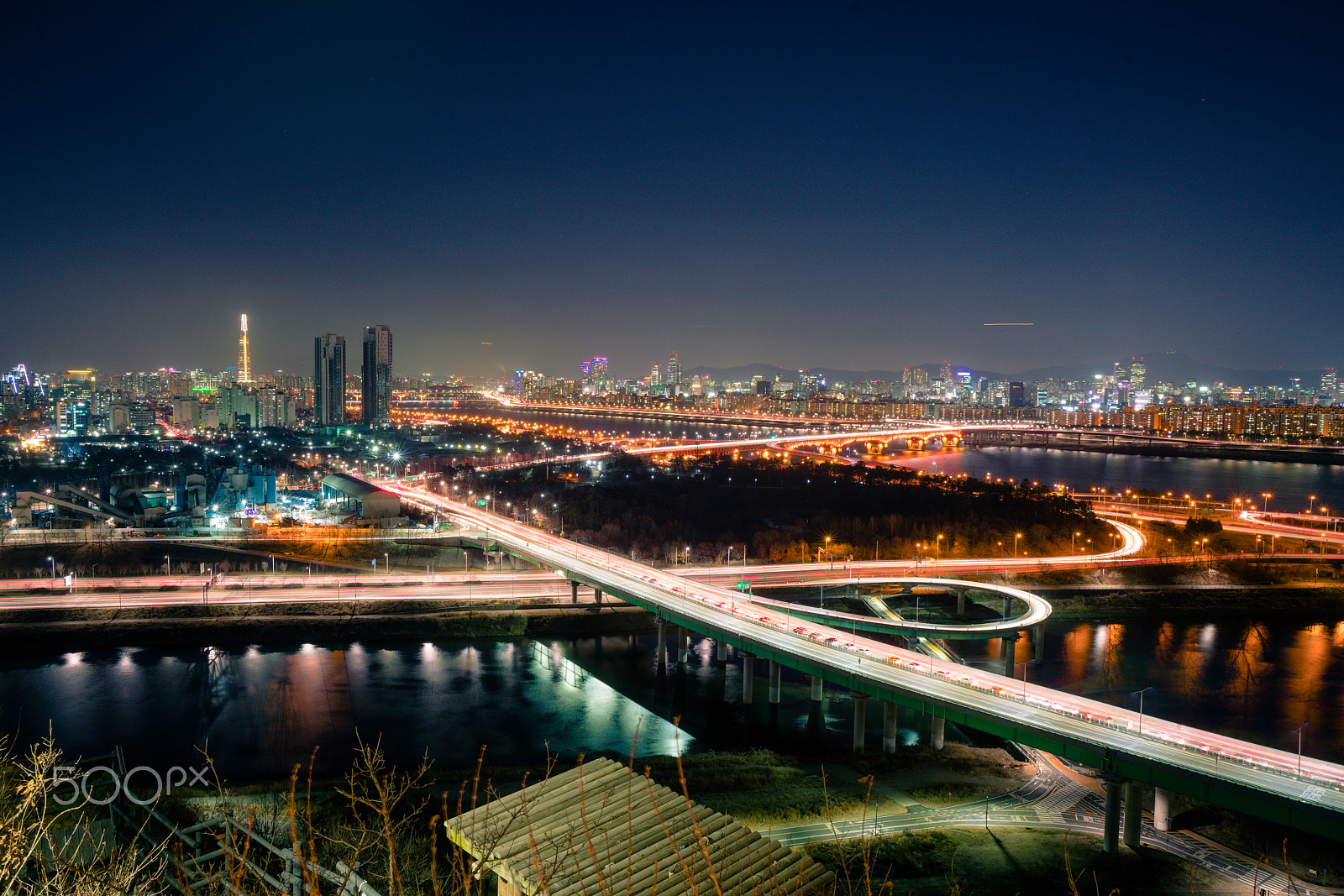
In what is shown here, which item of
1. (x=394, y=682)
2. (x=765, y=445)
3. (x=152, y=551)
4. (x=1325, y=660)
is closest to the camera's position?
(x=394, y=682)

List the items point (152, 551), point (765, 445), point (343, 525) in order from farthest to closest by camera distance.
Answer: point (765, 445) < point (343, 525) < point (152, 551)

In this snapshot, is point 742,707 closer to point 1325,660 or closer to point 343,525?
point 1325,660

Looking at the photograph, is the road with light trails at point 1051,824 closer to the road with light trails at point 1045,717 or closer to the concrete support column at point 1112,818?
the concrete support column at point 1112,818

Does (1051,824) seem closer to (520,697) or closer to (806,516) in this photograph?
(520,697)

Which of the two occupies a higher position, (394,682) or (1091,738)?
(1091,738)

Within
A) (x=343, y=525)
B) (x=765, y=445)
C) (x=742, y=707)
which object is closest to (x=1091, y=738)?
(x=742, y=707)

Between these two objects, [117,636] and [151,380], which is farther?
[151,380]

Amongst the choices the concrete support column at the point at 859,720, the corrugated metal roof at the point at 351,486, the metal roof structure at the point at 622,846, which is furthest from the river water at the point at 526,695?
the corrugated metal roof at the point at 351,486

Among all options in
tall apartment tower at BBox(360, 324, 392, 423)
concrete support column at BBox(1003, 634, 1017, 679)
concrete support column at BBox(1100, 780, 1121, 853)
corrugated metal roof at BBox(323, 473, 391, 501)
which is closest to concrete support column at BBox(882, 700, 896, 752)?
concrete support column at BBox(1100, 780, 1121, 853)
